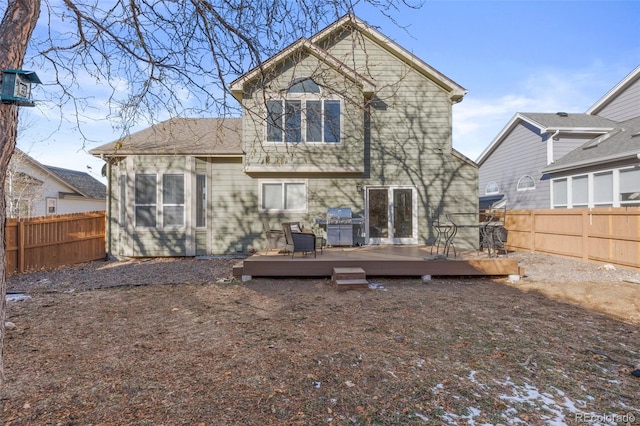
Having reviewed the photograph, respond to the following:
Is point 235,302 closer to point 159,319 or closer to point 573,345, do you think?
point 159,319

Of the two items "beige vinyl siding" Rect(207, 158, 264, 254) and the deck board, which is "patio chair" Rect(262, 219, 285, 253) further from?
the deck board

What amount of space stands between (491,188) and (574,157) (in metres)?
5.66

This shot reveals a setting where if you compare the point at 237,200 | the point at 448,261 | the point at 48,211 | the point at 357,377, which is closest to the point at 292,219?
the point at 237,200

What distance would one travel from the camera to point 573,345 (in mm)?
3730

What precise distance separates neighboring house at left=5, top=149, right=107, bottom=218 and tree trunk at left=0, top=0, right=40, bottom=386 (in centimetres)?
1365

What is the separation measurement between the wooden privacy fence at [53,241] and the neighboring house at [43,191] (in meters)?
5.54

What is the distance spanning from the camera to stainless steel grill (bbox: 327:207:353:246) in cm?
959

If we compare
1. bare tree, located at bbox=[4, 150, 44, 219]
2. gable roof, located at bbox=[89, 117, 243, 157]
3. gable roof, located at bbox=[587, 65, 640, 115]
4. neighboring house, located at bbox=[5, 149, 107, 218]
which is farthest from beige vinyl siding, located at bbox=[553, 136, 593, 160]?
bare tree, located at bbox=[4, 150, 44, 219]

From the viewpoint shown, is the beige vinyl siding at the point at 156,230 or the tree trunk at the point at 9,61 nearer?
the tree trunk at the point at 9,61

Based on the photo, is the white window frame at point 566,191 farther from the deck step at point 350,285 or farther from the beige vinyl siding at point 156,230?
Result: the beige vinyl siding at point 156,230

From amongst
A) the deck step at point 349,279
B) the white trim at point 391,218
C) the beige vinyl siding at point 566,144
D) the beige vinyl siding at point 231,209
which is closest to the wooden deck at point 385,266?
the deck step at point 349,279

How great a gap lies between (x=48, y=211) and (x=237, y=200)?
1508cm

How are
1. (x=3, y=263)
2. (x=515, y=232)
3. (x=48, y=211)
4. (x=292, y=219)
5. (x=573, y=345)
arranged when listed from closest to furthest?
(x=3, y=263), (x=573, y=345), (x=292, y=219), (x=515, y=232), (x=48, y=211)

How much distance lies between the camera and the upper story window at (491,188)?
691 inches
